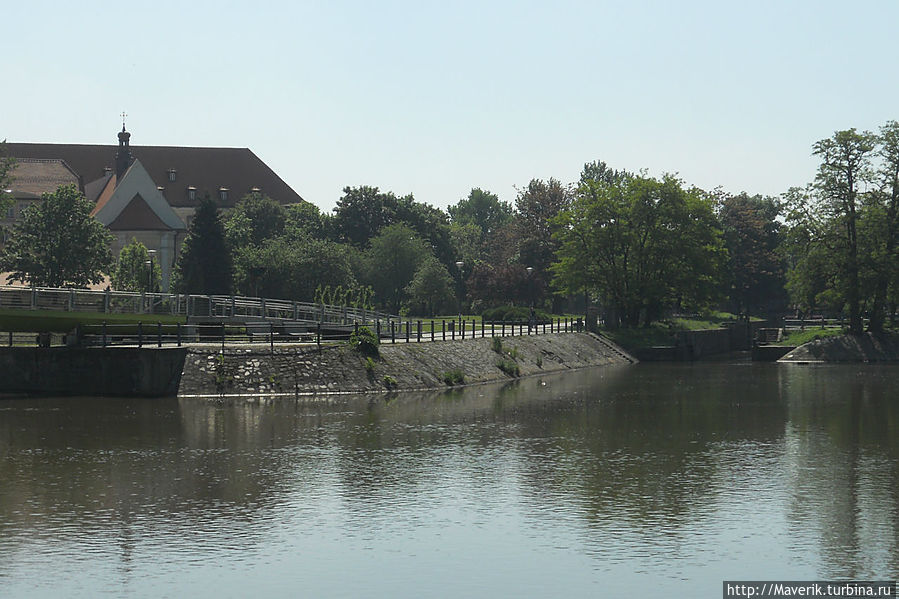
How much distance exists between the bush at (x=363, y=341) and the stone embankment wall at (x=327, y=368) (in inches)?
17.2

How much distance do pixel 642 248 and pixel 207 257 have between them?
34.5 meters

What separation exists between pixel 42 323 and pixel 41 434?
1549cm

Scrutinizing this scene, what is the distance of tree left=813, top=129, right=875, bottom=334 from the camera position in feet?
269

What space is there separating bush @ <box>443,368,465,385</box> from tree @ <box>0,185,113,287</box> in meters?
Answer: 44.7

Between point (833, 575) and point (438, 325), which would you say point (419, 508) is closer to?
point (833, 575)

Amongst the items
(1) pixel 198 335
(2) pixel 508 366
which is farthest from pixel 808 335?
(1) pixel 198 335

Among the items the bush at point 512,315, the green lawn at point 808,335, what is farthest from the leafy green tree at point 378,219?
the green lawn at point 808,335

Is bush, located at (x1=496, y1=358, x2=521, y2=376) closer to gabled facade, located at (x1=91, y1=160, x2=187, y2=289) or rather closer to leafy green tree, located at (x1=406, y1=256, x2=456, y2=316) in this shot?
leafy green tree, located at (x1=406, y1=256, x2=456, y2=316)

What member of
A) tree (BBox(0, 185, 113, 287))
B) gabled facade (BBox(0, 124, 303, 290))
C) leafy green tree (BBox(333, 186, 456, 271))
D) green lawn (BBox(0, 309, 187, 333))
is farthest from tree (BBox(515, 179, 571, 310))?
green lawn (BBox(0, 309, 187, 333))

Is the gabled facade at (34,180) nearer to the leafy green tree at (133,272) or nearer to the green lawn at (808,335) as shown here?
the leafy green tree at (133,272)

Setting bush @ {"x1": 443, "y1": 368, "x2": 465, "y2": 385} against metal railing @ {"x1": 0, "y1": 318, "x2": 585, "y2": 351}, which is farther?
bush @ {"x1": 443, "y1": 368, "x2": 465, "y2": 385}

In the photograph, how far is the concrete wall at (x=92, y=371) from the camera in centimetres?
4722

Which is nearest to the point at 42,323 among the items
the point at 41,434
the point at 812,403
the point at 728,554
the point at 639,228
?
the point at 41,434

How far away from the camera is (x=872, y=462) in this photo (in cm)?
2936
